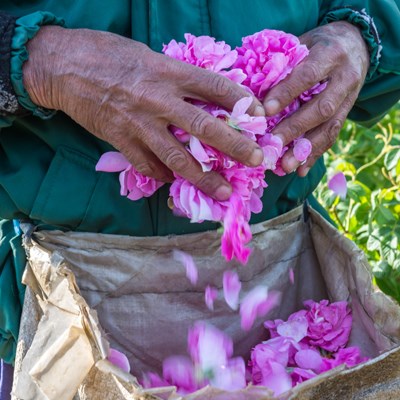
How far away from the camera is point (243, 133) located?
134 centimetres

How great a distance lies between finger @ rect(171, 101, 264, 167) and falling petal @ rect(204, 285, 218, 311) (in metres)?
0.41

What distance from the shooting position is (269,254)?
1693mm

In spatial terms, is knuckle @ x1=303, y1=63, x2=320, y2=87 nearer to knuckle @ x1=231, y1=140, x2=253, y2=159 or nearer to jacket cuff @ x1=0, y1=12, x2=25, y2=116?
knuckle @ x1=231, y1=140, x2=253, y2=159

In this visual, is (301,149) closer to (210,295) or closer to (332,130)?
(332,130)

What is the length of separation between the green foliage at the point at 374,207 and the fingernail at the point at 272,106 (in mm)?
783

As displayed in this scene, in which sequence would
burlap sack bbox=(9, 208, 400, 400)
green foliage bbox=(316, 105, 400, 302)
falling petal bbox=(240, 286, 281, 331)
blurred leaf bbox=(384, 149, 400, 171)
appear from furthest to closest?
blurred leaf bbox=(384, 149, 400, 171), green foliage bbox=(316, 105, 400, 302), falling petal bbox=(240, 286, 281, 331), burlap sack bbox=(9, 208, 400, 400)

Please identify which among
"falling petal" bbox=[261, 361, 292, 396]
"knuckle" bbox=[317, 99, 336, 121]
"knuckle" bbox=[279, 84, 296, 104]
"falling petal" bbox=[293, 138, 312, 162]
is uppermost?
"knuckle" bbox=[279, 84, 296, 104]

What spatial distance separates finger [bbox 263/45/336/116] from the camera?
1409mm

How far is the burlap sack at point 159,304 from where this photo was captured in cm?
124

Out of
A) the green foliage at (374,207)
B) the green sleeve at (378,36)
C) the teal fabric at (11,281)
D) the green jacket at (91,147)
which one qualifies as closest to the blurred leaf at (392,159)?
the green foliage at (374,207)

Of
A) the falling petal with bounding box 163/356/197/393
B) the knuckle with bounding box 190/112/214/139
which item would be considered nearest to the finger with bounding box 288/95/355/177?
the knuckle with bounding box 190/112/214/139

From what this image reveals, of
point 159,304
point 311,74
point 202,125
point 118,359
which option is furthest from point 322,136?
point 118,359

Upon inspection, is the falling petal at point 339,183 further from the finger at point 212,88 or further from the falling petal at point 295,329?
the finger at point 212,88

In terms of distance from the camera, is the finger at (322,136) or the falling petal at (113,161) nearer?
the falling petal at (113,161)
